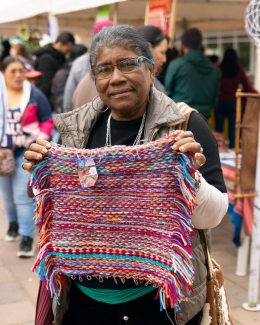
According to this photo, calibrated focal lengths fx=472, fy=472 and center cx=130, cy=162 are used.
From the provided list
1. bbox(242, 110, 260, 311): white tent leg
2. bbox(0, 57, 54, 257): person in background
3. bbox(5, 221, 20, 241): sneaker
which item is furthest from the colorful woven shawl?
bbox(5, 221, 20, 241): sneaker

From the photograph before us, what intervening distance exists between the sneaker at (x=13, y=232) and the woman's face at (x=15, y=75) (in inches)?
57.7

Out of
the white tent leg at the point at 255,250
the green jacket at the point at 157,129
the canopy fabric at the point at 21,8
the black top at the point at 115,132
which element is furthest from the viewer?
the canopy fabric at the point at 21,8

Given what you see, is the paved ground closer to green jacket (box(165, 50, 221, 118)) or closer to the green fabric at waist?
green jacket (box(165, 50, 221, 118))

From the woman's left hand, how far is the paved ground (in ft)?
7.27

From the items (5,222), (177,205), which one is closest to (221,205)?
(177,205)

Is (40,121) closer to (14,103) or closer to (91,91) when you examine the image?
(14,103)

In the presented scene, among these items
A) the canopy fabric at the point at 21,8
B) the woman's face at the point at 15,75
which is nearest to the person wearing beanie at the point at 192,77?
the woman's face at the point at 15,75

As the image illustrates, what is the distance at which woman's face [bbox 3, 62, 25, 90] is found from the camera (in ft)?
14.8

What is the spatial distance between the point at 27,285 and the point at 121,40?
2.83m

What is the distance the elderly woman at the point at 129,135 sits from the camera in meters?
1.63

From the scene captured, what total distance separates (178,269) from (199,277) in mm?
208

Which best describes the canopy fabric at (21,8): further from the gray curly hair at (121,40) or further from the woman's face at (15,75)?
the gray curly hair at (121,40)

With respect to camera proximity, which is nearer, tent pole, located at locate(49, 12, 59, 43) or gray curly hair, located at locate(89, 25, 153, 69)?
gray curly hair, located at locate(89, 25, 153, 69)

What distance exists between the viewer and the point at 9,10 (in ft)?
24.7
